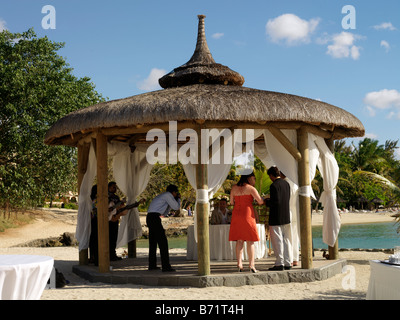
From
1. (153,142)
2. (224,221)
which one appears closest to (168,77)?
(153,142)

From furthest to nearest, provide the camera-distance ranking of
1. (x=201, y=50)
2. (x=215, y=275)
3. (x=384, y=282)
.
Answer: (x=201, y=50)
(x=215, y=275)
(x=384, y=282)

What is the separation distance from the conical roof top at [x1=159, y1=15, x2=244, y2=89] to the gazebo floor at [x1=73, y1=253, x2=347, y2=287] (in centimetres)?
314

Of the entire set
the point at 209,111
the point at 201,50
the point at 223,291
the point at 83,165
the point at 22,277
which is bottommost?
the point at 223,291

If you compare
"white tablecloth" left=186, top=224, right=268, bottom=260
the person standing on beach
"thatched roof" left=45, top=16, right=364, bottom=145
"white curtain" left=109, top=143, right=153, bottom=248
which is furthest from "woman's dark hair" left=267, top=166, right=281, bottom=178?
"white curtain" left=109, top=143, right=153, bottom=248

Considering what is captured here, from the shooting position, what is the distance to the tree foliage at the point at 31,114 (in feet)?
45.8

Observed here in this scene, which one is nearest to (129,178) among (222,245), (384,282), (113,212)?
(113,212)

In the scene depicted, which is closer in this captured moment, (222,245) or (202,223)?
(202,223)

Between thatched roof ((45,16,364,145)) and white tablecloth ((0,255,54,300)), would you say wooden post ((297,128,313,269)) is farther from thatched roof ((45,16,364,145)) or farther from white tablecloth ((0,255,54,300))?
white tablecloth ((0,255,54,300))

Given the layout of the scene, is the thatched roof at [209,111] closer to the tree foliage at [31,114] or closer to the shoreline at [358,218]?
the tree foliage at [31,114]

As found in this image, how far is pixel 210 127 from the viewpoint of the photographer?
620cm

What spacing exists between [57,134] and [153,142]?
2.45 metres

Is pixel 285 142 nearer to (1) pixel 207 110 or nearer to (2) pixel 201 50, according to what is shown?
(1) pixel 207 110

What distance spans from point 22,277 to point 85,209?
162 inches

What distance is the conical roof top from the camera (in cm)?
787
